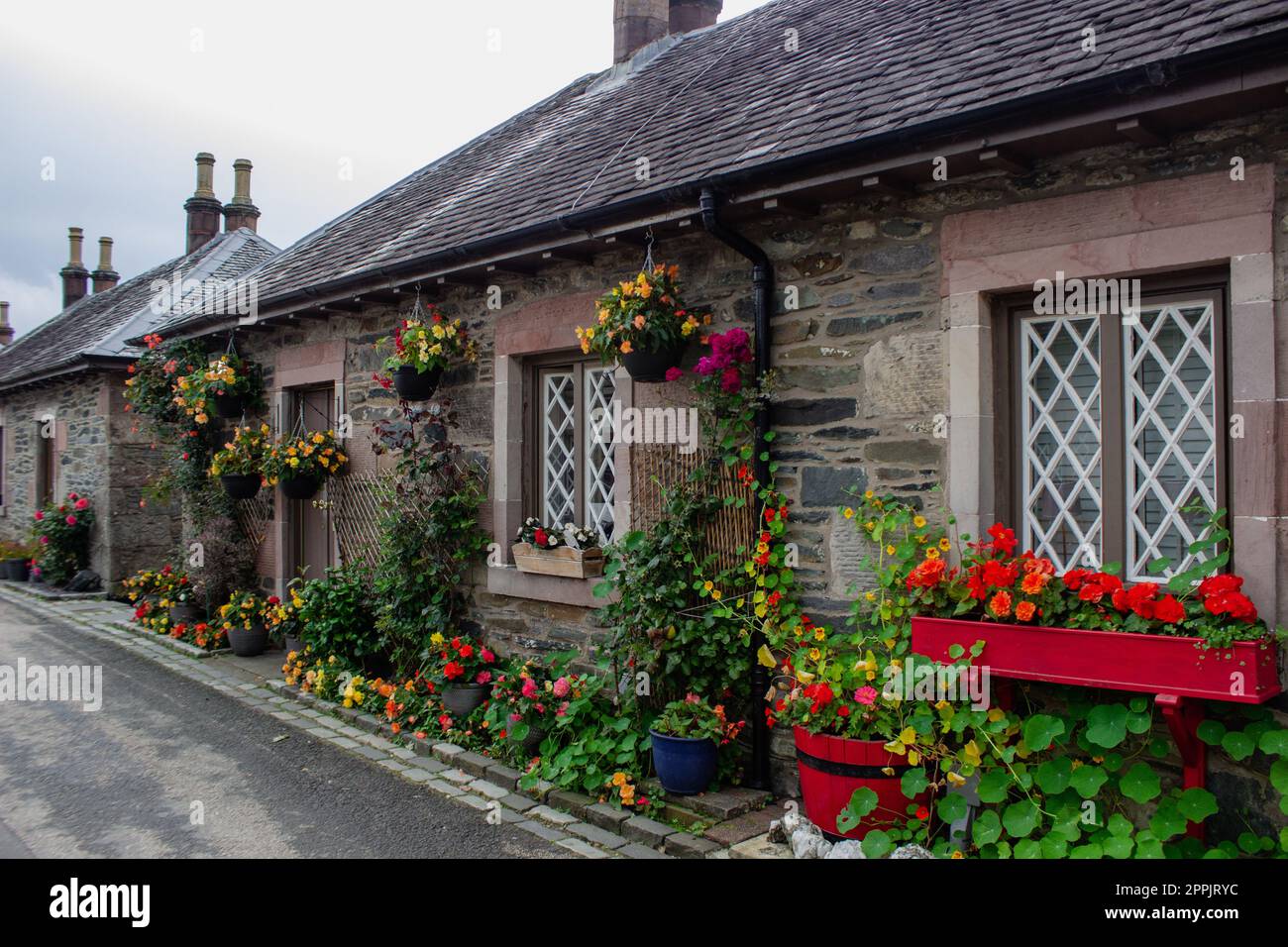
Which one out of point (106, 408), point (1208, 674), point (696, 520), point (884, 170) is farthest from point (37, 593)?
point (1208, 674)

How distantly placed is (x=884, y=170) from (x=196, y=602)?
905 cm

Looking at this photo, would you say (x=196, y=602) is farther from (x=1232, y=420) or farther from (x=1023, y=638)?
Result: (x=1232, y=420)

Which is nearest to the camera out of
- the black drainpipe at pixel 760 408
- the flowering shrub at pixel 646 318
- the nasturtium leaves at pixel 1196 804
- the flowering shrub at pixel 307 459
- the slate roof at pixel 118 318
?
Result: the nasturtium leaves at pixel 1196 804

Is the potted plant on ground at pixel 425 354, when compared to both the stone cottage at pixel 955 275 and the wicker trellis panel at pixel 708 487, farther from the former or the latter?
the wicker trellis panel at pixel 708 487

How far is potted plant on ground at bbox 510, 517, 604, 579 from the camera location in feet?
20.8

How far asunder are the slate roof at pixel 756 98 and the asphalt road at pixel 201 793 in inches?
141

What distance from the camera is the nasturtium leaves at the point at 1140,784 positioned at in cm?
366

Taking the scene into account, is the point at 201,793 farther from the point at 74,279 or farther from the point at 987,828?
the point at 74,279

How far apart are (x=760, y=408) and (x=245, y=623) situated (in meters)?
6.56

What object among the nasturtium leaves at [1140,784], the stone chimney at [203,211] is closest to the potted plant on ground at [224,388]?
the nasturtium leaves at [1140,784]

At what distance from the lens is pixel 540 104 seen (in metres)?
11.1

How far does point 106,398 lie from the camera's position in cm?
1437

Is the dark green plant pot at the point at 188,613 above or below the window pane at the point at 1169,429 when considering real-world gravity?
below

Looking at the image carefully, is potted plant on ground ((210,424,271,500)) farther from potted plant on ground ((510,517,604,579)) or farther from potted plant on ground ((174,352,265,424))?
potted plant on ground ((510,517,604,579))
